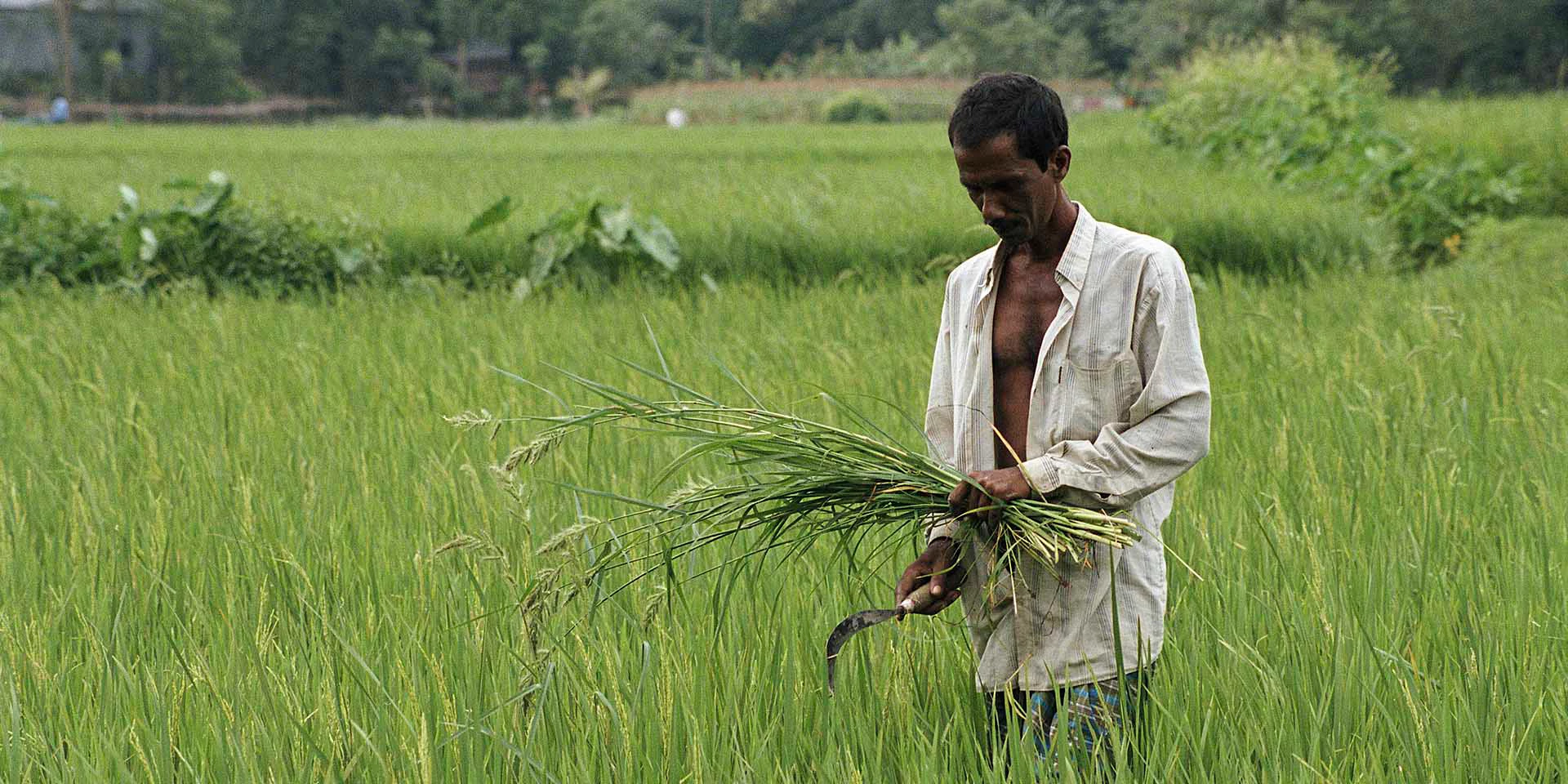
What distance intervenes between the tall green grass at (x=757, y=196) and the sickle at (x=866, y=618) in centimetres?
196

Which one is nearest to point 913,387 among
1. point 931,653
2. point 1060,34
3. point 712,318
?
point 712,318

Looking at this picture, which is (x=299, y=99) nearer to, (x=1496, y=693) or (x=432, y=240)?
(x=432, y=240)

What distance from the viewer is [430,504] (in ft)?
8.75

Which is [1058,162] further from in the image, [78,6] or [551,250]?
[78,6]

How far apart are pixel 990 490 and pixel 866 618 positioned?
197 millimetres

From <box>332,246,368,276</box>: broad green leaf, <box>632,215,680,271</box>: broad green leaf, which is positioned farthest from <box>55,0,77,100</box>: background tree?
<box>632,215,680,271</box>: broad green leaf

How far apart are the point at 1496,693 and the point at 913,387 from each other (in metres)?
2.11

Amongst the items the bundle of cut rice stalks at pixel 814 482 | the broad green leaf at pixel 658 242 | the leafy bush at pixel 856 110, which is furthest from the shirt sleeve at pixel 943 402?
the leafy bush at pixel 856 110

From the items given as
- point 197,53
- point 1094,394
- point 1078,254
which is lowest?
point 1094,394

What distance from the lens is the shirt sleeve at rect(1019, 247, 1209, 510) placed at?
4.66 feet

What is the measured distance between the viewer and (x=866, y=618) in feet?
4.84

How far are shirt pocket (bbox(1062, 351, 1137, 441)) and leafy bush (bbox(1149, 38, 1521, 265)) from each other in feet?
18.1

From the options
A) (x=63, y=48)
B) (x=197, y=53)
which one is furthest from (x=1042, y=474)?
(x=197, y=53)

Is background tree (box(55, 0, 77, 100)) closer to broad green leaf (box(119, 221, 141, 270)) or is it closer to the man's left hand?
broad green leaf (box(119, 221, 141, 270))
